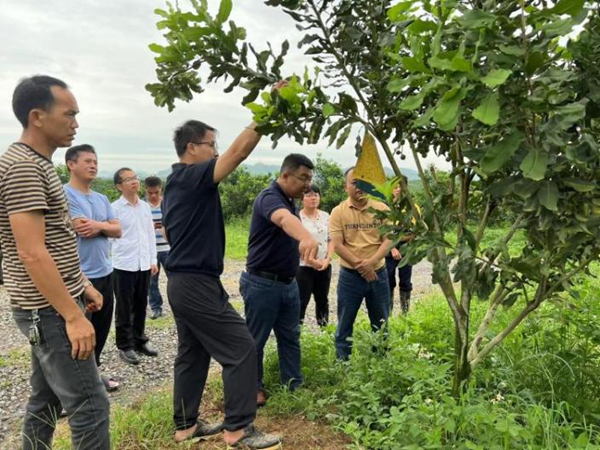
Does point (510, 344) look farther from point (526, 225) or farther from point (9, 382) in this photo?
point (9, 382)

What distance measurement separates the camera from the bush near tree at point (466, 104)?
4.95 ft

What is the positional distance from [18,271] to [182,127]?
45.8 inches

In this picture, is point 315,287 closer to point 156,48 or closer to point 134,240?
point 134,240

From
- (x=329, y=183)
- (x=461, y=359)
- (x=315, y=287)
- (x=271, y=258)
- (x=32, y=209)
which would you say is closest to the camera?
(x=32, y=209)

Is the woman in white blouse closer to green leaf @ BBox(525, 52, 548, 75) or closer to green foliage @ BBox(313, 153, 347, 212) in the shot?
green leaf @ BBox(525, 52, 548, 75)

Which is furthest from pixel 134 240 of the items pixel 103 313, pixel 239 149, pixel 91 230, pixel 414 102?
pixel 414 102

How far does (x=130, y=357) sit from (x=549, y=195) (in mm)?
4058

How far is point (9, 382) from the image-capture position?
13.7ft

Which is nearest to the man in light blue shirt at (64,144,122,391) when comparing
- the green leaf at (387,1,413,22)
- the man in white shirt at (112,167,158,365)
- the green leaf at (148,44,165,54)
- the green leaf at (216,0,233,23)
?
the man in white shirt at (112,167,158,365)

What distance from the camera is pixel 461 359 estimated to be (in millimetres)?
2492

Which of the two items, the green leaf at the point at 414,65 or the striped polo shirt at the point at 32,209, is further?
the striped polo shirt at the point at 32,209

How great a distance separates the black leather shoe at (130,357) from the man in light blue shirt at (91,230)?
1.99 feet

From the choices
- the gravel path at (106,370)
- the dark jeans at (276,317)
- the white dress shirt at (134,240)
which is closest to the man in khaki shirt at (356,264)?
the dark jeans at (276,317)

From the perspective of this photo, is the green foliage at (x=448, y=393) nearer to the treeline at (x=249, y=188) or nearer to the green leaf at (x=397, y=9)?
the green leaf at (x=397, y=9)
